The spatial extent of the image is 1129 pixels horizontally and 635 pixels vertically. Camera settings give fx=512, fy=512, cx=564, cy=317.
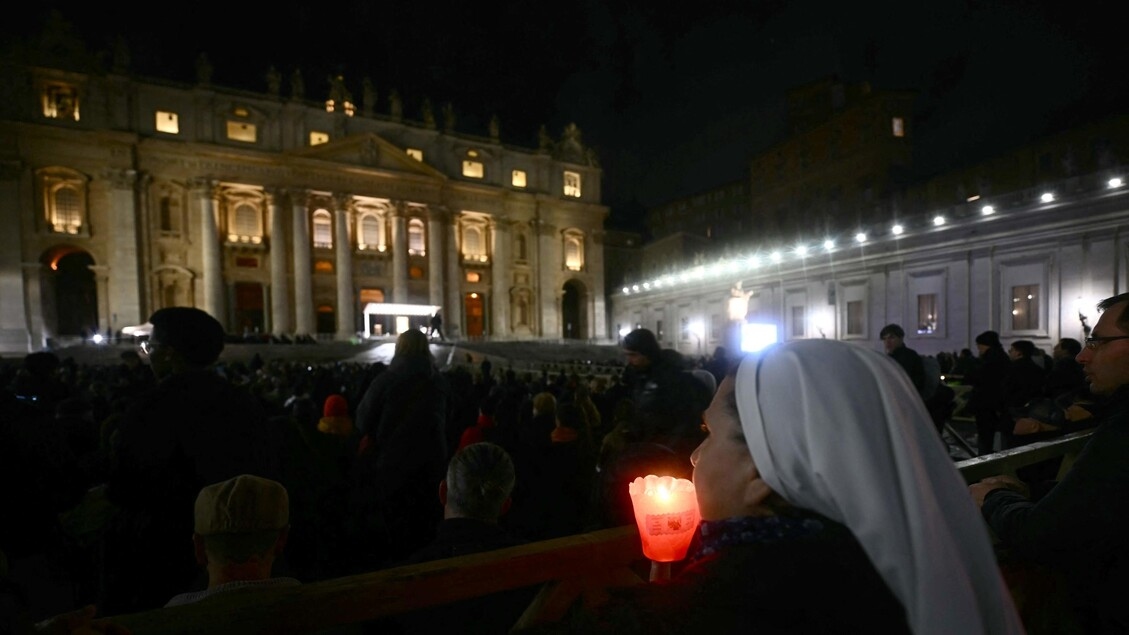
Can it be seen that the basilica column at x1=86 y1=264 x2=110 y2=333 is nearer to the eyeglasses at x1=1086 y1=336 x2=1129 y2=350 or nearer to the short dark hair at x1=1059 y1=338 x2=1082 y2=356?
the eyeglasses at x1=1086 y1=336 x2=1129 y2=350

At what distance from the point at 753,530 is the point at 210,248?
42172 millimetres

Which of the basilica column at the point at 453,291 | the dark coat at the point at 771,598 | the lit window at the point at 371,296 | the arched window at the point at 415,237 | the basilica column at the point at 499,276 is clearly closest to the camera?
the dark coat at the point at 771,598

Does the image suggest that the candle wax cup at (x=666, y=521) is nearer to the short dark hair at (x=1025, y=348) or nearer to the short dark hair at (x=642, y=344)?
the short dark hair at (x=642, y=344)

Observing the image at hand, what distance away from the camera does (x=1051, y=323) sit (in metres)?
18.2

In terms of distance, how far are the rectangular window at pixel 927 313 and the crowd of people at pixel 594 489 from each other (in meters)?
18.9

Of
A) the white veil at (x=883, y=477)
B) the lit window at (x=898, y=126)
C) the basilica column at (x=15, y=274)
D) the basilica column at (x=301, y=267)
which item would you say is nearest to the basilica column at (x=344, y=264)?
the basilica column at (x=301, y=267)

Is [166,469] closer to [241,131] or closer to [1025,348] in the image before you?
[1025,348]

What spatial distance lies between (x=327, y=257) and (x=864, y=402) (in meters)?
43.8

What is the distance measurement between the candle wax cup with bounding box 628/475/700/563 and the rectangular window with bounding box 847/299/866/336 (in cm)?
2692

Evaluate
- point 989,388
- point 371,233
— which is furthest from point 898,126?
point 371,233

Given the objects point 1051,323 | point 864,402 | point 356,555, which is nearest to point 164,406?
point 356,555

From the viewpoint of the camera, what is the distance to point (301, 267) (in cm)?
3778

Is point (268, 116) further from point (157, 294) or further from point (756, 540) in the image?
point (756, 540)

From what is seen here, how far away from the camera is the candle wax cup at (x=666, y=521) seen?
5.61 feet
